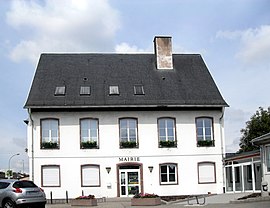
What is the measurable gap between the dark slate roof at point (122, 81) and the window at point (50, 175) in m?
4.01

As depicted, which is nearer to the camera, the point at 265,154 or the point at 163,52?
the point at 265,154

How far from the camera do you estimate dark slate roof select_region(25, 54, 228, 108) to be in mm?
35031

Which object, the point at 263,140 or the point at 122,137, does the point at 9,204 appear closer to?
the point at 263,140

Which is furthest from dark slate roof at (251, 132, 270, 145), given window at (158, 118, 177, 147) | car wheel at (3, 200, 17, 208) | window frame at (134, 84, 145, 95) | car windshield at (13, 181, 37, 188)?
car wheel at (3, 200, 17, 208)

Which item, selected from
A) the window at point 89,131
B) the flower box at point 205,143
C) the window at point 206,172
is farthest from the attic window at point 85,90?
the window at point 206,172

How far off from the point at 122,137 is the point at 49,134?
4.84 meters

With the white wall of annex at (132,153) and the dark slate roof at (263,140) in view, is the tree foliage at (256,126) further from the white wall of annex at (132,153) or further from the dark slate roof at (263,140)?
the dark slate roof at (263,140)

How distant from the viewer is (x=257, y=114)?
50.8 m

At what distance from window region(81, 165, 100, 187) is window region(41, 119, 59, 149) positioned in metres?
2.40

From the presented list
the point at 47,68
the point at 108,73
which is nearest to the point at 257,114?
the point at 108,73

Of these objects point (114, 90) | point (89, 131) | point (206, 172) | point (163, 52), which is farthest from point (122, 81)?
point (206, 172)

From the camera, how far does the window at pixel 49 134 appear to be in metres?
34.3

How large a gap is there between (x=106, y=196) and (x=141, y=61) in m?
11.0

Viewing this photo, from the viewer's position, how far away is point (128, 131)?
1384 inches
